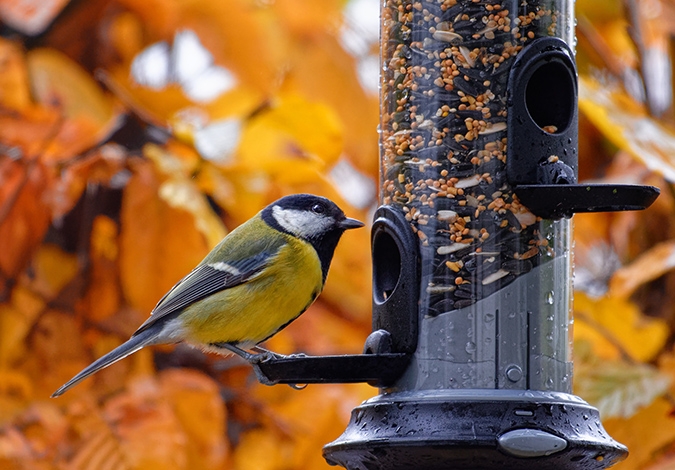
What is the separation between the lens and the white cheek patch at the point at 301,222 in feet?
13.9

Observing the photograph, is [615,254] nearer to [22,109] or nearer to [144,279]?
[144,279]

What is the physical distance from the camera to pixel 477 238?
3438 mm

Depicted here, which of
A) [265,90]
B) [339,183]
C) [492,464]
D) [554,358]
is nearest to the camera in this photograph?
[492,464]

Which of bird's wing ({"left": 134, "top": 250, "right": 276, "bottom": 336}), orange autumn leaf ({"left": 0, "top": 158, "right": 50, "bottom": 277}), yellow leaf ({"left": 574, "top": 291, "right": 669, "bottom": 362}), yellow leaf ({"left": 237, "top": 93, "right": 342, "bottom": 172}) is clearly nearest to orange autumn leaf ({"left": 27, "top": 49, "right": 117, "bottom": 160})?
orange autumn leaf ({"left": 0, "top": 158, "right": 50, "bottom": 277})

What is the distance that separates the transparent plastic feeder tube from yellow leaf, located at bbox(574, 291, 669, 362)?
686mm

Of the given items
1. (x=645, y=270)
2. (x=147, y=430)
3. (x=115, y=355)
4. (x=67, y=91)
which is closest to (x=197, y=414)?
(x=147, y=430)

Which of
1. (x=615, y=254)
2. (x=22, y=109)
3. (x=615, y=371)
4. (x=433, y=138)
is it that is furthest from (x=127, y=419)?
(x=615, y=254)

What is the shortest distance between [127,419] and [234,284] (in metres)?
0.74

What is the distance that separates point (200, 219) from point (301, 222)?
0.59 meters

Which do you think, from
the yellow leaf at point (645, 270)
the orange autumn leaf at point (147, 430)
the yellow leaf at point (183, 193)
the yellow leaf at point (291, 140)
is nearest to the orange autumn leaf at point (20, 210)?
the yellow leaf at point (183, 193)

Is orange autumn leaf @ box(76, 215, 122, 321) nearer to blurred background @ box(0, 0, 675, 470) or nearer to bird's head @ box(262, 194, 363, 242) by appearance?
blurred background @ box(0, 0, 675, 470)

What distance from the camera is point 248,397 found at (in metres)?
4.66

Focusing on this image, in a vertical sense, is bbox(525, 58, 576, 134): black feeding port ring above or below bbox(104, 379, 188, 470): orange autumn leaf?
above

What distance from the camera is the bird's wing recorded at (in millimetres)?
4105
